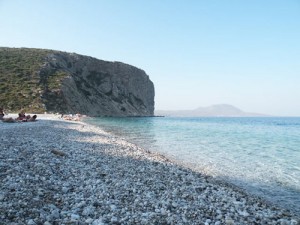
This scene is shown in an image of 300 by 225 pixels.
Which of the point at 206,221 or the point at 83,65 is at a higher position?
the point at 83,65

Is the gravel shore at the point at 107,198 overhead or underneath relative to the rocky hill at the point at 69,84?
underneath

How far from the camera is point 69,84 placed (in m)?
111

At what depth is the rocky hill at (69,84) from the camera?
91.9 m

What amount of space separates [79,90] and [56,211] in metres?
117

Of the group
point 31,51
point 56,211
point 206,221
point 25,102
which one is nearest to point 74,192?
point 56,211

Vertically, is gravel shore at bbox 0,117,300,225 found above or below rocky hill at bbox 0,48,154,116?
below

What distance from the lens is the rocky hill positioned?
3617 inches

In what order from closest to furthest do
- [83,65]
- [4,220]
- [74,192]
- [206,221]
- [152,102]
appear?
[4,220]
[206,221]
[74,192]
[83,65]
[152,102]

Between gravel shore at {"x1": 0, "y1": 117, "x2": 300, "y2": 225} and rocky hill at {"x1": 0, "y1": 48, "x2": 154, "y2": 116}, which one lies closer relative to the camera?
gravel shore at {"x1": 0, "y1": 117, "x2": 300, "y2": 225}

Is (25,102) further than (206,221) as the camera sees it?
Yes

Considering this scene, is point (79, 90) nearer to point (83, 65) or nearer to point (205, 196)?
point (83, 65)

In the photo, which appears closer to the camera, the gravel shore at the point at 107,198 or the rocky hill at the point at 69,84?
the gravel shore at the point at 107,198

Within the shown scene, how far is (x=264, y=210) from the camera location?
31.7 ft

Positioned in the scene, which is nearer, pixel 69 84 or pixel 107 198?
pixel 107 198
